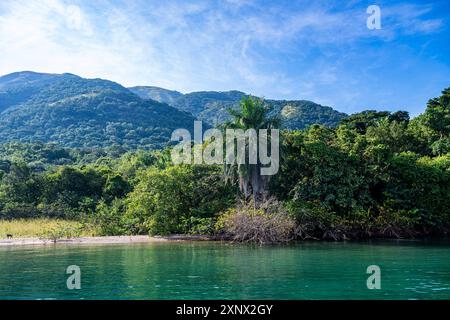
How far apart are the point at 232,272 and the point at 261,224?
1291cm

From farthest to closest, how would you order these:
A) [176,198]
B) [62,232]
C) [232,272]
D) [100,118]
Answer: [100,118] → [176,198] → [62,232] → [232,272]

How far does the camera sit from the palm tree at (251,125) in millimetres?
32188

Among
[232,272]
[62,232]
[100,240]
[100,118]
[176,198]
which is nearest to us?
[232,272]

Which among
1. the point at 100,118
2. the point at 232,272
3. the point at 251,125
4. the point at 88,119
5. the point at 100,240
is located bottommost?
the point at 100,240

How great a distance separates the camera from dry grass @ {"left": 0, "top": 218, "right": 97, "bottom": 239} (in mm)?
35125

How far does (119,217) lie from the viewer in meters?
37.1

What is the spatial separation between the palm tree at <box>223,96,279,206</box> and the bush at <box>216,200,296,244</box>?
1.48 m

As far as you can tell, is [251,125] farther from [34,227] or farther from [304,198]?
[34,227]

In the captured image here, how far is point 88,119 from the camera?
150 meters

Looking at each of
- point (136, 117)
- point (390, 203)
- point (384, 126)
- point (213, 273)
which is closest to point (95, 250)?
point (213, 273)

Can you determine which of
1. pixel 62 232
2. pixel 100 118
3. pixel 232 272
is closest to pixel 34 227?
pixel 62 232

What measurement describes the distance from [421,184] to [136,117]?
133 m

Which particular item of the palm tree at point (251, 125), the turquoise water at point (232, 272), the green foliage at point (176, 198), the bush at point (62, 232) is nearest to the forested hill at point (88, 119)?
the bush at point (62, 232)

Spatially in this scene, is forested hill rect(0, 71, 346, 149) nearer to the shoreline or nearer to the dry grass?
the dry grass
